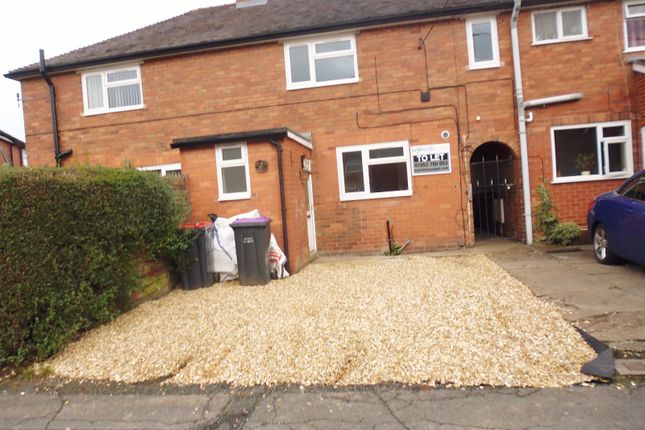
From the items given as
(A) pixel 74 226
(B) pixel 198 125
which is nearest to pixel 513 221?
(B) pixel 198 125

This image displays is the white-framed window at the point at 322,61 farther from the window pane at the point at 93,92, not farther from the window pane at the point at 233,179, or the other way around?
the window pane at the point at 93,92

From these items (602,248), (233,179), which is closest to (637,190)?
(602,248)

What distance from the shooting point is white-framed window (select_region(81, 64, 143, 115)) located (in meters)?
10.5

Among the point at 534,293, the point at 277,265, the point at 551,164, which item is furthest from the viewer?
the point at 551,164

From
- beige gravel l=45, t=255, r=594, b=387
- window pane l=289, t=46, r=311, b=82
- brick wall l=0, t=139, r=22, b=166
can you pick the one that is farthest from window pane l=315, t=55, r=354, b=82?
brick wall l=0, t=139, r=22, b=166

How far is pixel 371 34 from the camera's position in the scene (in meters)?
9.51

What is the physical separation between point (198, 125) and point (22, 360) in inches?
281

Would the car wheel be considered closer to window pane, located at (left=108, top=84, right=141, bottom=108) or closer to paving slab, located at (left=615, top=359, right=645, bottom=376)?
paving slab, located at (left=615, top=359, right=645, bottom=376)

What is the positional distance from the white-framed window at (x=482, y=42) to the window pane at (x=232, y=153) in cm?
563

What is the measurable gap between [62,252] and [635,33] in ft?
37.8

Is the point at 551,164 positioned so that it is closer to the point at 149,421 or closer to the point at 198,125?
the point at 198,125

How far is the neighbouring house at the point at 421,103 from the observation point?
9.02 m

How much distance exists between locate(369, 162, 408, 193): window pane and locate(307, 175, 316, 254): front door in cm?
139

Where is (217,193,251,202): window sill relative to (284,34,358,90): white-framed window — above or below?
below
